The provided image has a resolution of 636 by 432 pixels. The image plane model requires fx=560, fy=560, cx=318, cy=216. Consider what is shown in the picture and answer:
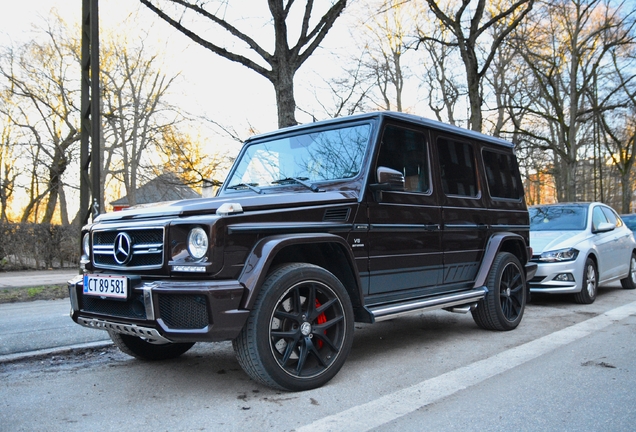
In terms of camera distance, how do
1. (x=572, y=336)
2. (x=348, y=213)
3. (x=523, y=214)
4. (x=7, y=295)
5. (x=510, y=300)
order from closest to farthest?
(x=348, y=213) < (x=572, y=336) < (x=510, y=300) < (x=523, y=214) < (x=7, y=295)

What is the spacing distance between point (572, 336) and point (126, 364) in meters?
4.50

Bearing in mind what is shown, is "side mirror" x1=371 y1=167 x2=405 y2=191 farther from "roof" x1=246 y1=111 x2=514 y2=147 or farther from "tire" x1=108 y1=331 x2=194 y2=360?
"tire" x1=108 y1=331 x2=194 y2=360

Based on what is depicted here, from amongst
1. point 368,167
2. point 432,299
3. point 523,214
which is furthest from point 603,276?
point 368,167

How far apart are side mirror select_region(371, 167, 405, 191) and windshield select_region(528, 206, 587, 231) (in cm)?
560

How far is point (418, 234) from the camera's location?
5.14 meters

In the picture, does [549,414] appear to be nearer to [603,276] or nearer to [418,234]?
[418,234]

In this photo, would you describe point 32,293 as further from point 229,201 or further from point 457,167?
point 457,167

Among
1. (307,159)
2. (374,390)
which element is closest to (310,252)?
(307,159)

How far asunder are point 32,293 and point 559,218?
9254 mm

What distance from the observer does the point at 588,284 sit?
8391 mm

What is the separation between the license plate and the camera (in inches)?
150

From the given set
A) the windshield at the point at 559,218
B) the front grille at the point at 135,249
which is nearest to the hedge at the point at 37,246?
the windshield at the point at 559,218

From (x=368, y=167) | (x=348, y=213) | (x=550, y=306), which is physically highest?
(x=368, y=167)

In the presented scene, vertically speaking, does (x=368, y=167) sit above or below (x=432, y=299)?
above
